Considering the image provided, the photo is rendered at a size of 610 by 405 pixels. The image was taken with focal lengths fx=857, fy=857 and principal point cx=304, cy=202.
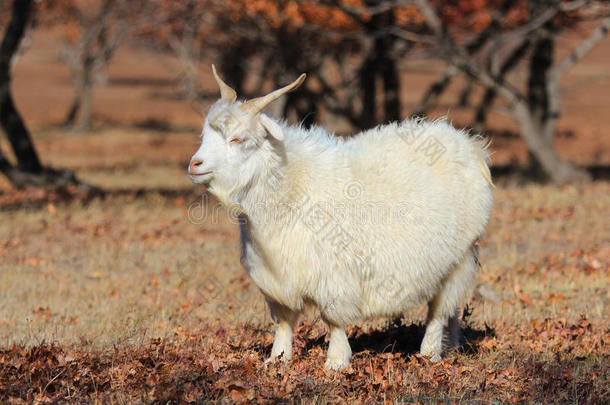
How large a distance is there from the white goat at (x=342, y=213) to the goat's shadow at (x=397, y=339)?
373 mm

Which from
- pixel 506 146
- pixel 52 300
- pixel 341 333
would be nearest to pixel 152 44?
pixel 506 146

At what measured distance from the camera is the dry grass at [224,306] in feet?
17.7

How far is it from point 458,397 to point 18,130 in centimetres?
1234

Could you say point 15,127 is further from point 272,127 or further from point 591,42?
point 272,127

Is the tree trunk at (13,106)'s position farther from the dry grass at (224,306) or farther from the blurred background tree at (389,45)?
the blurred background tree at (389,45)

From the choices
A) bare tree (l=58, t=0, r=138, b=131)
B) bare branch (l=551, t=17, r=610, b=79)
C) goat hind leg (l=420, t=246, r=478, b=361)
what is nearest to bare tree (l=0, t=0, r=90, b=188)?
bare branch (l=551, t=17, r=610, b=79)

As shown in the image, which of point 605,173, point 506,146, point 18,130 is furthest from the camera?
point 506,146

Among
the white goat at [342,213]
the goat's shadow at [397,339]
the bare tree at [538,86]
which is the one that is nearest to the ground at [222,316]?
the goat's shadow at [397,339]

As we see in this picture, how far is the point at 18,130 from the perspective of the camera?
1562 centimetres

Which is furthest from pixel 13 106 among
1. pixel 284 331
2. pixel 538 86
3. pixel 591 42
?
pixel 284 331

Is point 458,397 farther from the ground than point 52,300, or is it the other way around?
point 458,397

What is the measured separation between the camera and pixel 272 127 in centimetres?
541

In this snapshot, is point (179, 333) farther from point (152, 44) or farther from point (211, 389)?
point (152, 44)

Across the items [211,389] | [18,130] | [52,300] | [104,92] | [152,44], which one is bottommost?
[104,92]
